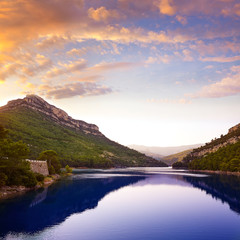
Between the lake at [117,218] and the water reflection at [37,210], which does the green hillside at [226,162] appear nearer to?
the lake at [117,218]

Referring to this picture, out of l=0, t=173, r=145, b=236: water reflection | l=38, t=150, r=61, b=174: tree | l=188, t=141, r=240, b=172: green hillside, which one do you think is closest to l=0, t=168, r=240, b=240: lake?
l=0, t=173, r=145, b=236: water reflection

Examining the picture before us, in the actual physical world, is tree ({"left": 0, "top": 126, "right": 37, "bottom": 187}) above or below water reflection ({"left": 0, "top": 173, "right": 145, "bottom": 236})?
above

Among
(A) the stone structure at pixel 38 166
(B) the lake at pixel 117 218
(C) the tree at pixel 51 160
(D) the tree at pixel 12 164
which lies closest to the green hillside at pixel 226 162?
(B) the lake at pixel 117 218

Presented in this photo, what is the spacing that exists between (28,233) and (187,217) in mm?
26865

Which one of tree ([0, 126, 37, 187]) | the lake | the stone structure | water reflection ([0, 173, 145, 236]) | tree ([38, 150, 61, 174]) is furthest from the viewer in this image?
tree ([38, 150, 61, 174])

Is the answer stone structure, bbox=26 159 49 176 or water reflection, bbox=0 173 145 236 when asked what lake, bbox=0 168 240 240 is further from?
stone structure, bbox=26 159 49 176

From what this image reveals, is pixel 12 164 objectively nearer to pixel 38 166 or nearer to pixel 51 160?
pixel 38 166

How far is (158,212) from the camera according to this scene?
46.0 m

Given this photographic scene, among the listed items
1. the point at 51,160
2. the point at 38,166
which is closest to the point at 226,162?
the point at 51,160

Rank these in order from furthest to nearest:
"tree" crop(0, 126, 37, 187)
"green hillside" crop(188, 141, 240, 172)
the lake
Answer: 1. "green hillside" crop(188, 141, 240, 172)
2. "tree" crop(0, 126, 37, 187)
3. the lake

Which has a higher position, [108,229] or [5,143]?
[5,143]

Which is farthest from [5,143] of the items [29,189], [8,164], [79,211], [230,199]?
[230,199]

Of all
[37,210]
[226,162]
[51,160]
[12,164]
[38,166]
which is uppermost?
[51,160]

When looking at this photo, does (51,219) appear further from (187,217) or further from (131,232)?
(187,217)
